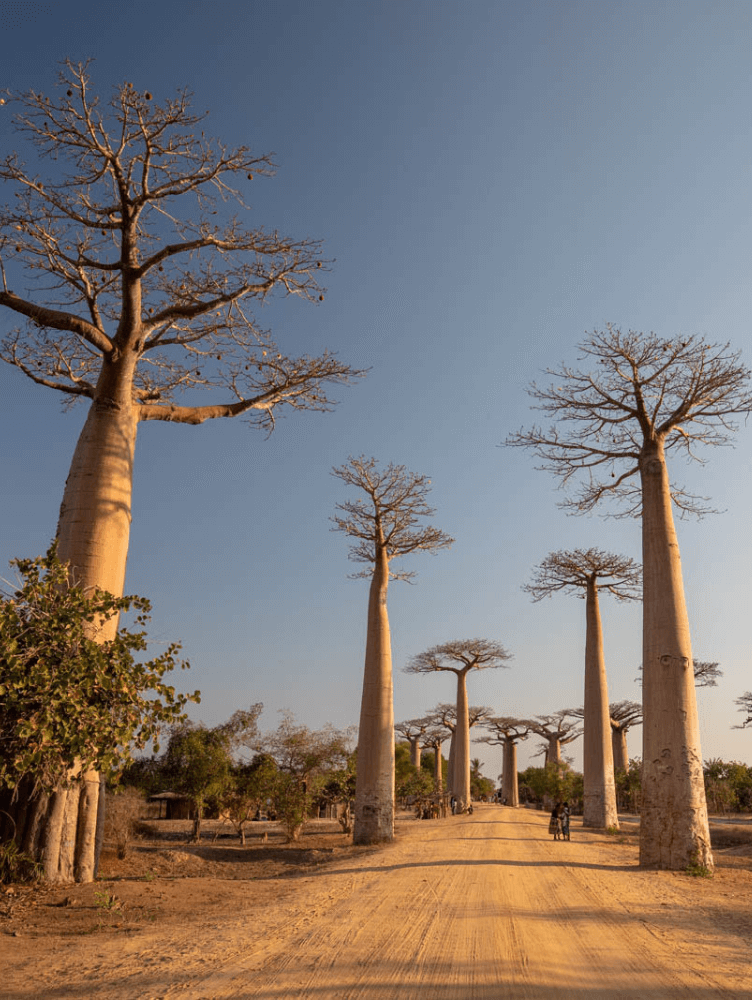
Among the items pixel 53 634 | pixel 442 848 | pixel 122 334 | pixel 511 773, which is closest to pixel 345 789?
pixel 442 848

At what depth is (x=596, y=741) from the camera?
57.5 feet

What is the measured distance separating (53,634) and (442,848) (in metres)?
8.39

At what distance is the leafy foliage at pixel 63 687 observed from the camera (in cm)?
438

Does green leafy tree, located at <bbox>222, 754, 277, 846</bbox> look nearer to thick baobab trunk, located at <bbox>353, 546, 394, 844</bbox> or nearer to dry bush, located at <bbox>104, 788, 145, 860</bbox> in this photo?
thick baobab trunk, located at <bbox>353, 546, 394, 844</bbox>

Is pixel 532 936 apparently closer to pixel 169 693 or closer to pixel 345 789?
pixel 169 693

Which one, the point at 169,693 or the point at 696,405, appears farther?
the point at 696,405

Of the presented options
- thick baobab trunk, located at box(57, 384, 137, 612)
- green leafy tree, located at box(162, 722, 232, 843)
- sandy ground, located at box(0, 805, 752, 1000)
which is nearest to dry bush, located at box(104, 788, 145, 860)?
sandy ground, located at box(0, 805, 752, 1000)

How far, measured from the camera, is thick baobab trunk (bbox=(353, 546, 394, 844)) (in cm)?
1332

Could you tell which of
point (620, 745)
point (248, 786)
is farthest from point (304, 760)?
point (620, 745)

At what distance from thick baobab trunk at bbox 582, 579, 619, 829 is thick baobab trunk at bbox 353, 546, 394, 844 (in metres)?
5.89

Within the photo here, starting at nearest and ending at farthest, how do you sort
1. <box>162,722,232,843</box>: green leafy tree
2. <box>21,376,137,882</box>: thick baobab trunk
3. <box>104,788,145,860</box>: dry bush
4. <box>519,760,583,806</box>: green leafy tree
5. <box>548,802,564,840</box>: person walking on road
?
<box>21,376,137,882</box>: thick baobab trunk, <box>104,788,145,860</box>: dry bush, <box>548,802,564,840</box>: person walking on road, <box>162,722,232,843</box>: green leafy tree, <box>519,760,583,806</box>: green leafy tree

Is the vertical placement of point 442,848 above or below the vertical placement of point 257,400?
below

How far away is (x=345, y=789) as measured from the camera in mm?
18453

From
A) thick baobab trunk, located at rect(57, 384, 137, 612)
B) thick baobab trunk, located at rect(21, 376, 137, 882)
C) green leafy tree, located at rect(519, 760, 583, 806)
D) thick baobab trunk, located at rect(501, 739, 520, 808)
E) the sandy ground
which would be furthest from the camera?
thick baobab trunk, located at rect(501, 739, 520, 808)
